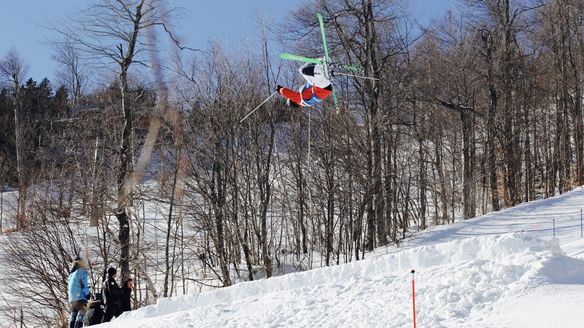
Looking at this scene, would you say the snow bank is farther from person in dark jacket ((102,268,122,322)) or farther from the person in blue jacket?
the person in blue jacket

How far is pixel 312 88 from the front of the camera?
13.2 meters

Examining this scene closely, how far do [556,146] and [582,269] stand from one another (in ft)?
86.5

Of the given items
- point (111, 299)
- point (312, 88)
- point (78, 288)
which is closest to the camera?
point (78, 288)

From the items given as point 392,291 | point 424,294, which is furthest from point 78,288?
point 424,294

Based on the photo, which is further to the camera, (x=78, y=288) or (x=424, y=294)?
(x=78, y=288)

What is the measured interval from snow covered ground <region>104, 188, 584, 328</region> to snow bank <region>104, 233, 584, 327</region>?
0.02 meters

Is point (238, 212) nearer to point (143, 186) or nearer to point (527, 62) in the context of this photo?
point (143, 186)

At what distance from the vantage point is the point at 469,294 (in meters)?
8.87

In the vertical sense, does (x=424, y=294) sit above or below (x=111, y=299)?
above

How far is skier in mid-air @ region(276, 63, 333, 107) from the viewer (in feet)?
42.1

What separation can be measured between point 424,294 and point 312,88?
5725 mm

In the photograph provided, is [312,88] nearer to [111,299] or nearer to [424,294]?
[424,294]

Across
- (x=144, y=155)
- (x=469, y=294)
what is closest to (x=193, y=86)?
(x=144, y=155)

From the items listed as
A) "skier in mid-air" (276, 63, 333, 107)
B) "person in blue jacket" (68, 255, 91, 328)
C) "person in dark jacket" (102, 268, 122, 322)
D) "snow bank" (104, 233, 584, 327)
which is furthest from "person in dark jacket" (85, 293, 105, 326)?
"skier in mid-air" (276, 63, 333, 107)
